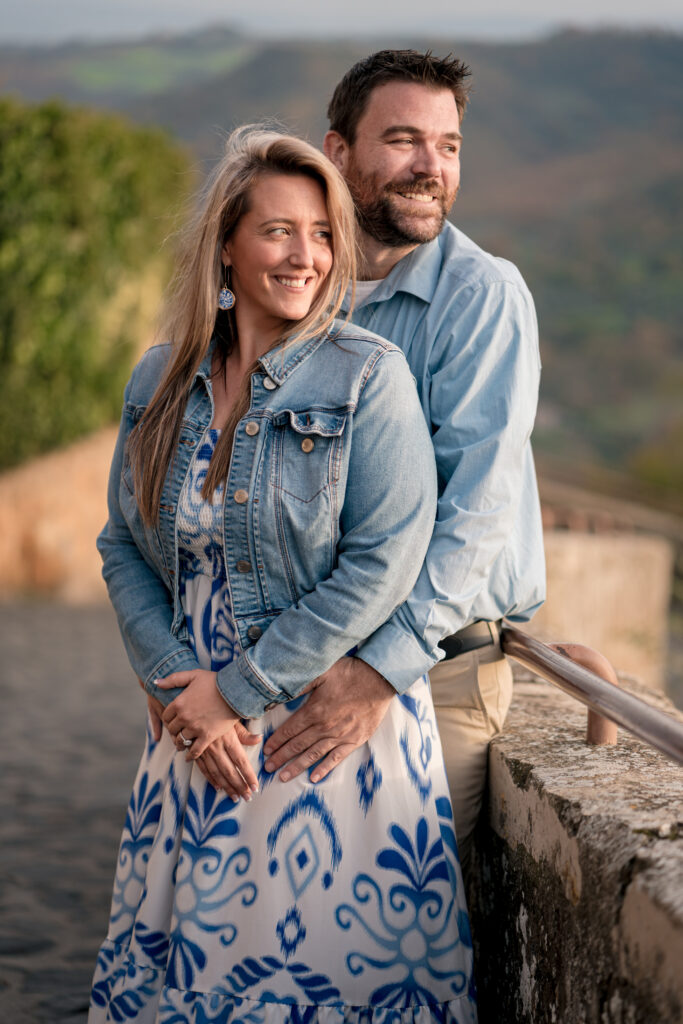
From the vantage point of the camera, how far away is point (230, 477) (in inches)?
79.1

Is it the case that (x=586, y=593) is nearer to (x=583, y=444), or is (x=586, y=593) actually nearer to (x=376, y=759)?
(x=376, y=759)

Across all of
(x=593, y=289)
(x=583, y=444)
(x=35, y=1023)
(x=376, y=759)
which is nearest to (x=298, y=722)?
(x=376, y=759)

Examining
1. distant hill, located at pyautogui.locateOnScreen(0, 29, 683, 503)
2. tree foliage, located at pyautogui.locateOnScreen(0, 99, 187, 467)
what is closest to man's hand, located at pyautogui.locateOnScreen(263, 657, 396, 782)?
tree foliage, located at pyautogui.locateOnScreen(0, 99, 187, 467)

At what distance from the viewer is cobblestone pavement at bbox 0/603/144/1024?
3029 mm

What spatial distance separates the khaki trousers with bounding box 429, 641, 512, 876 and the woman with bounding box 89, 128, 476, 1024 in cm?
24

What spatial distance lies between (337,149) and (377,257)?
1.01ft

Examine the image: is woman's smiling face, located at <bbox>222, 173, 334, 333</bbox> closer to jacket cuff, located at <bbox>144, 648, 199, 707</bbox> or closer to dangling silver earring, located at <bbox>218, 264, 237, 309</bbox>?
dangling silver earring, located at <bbox>218, 264, 237, 309</bbox>

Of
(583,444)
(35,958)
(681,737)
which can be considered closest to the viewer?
(681,737)

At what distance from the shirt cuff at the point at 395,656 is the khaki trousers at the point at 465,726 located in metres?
0.32

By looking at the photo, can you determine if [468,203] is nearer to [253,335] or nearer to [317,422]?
[253,335]

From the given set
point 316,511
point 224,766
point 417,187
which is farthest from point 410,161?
point 224,766

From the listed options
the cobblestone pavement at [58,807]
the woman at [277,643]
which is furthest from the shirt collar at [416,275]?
the cobblestone pavement at [58,807]

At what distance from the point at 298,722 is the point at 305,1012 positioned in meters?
0.48

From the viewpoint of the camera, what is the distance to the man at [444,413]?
6.51 ft
